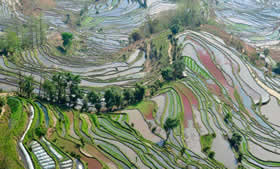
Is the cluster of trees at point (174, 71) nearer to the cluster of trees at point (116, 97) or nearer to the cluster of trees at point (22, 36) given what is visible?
the cluster of trees at point (116, 97)

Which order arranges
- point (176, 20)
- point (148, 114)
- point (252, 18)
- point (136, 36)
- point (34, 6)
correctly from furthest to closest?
1. point (252, 18)
2. point (34, 6)
3. point (176, 20)
4. point (136, 36)
5. point (148, 114)

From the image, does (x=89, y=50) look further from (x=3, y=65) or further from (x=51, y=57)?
(x=3, y=65)

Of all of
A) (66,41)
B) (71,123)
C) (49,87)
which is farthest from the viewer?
(66,41)

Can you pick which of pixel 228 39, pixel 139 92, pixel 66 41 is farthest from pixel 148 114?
pixel 228 39

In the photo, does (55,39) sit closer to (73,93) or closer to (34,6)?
(34,6)

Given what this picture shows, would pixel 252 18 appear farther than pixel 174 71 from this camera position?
Yes

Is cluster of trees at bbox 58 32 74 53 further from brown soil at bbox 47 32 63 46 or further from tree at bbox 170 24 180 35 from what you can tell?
tree at bbox 170 24 180 35
